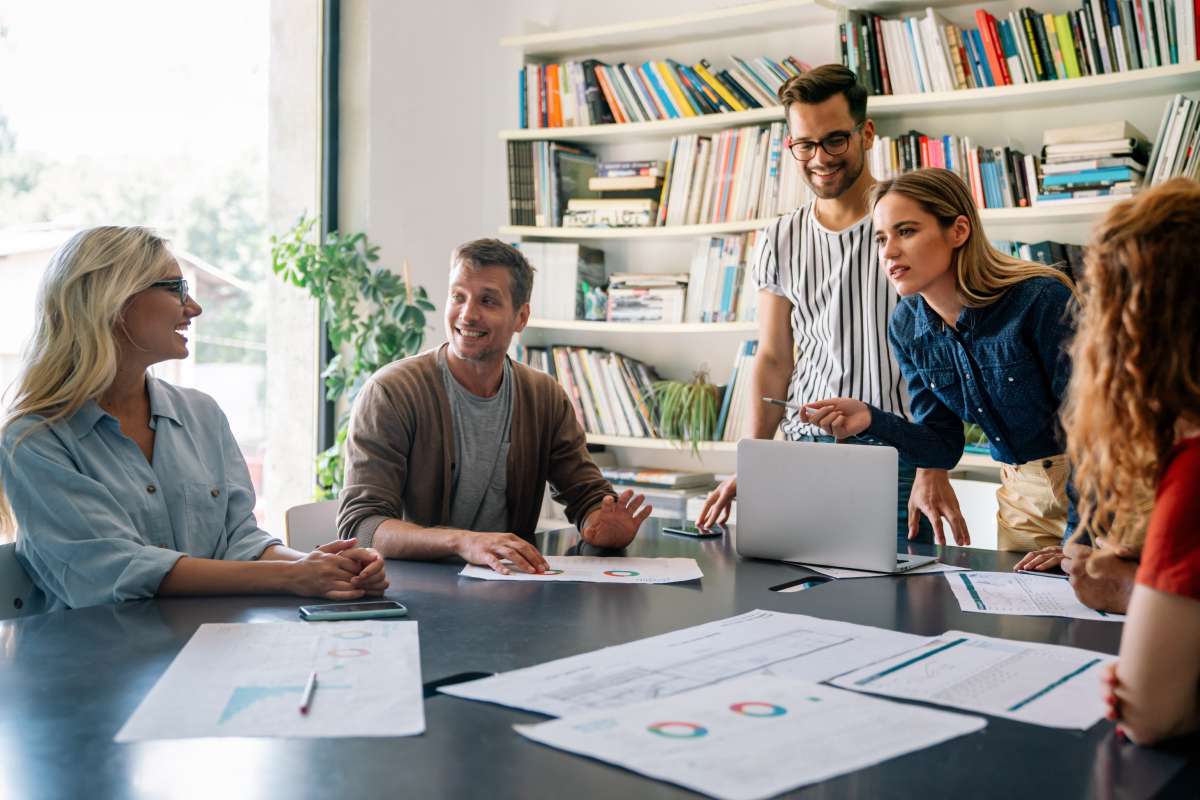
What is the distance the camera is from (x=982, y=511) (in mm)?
3252

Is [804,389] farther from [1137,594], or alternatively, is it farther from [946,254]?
[1137,594]

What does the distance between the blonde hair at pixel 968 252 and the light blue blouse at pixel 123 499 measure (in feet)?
4.55

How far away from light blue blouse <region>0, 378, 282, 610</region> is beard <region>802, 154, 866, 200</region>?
145 centimetres

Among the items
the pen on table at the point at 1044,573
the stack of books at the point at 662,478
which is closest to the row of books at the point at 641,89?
the stack of books at the point at 662,478

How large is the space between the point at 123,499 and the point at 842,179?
172 centimetres

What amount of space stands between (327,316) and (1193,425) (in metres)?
3.31

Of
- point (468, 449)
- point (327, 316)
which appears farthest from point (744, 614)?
point (327, 316)

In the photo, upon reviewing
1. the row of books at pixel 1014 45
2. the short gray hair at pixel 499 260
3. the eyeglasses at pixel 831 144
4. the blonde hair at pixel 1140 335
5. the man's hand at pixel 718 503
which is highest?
the row of books at pixel 1014 45

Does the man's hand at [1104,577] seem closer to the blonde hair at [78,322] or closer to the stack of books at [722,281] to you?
the blonde hair at [78,322]

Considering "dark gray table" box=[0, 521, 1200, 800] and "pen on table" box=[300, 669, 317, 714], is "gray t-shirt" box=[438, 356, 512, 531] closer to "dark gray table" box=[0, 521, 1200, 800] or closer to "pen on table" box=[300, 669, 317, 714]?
"dark gray table" box=[0, 521, 1200, 800]

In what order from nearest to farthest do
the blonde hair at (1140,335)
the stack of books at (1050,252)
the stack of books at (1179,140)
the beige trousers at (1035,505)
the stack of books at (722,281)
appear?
the blonde hair at (1140,335)
the beige trousers at (1035,505)
the stack of books at (1179,140)
the stack of books at (1050,252)
the stack of books at (722,281)

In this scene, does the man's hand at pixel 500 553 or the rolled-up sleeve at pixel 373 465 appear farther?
the rolled-up sleeve at pixel 373 465

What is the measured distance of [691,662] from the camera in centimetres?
A: 134

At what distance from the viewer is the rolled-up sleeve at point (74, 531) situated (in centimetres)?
167
